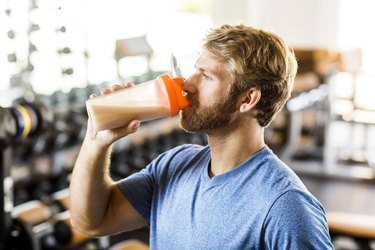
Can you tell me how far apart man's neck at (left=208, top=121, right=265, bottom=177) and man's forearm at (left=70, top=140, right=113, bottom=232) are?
244 mm

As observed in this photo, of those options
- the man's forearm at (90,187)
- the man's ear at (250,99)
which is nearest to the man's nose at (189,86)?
the man's ear at (250,99)

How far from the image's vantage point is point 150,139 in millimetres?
4527

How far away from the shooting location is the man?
1.12 metres

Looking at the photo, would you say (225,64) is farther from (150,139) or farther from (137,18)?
(137,18)

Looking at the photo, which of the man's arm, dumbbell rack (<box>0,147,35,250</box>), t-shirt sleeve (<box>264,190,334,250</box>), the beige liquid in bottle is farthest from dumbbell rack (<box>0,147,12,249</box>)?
t-shirt sleeve (<box>264,190,334,250</box>)

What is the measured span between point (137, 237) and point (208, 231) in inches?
101

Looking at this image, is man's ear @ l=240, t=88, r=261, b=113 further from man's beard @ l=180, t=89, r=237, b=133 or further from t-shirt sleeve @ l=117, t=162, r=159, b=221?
t-shirt sleeve @ l=117, t=162, r=159, b=221

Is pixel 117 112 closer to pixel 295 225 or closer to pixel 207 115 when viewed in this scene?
pixel 207 115

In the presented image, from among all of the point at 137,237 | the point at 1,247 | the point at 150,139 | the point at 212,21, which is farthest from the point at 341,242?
the point at 212,21

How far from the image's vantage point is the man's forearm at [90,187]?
51.8 inches

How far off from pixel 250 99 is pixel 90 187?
422 mm

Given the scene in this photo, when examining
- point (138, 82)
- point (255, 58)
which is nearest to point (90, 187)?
point (255, 58)

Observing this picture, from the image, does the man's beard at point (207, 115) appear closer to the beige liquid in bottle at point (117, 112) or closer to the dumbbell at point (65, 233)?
the beige liquid in bottle at point (117, 112)

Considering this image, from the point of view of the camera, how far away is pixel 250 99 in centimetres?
123
